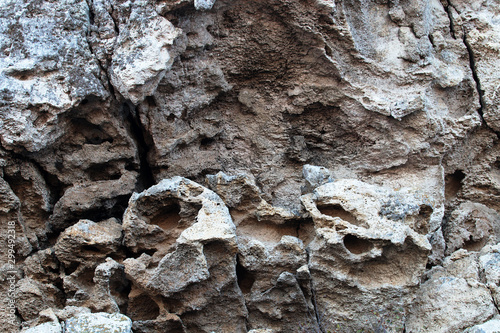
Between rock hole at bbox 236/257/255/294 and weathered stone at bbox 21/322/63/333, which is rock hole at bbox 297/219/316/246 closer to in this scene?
rock hole at bbox 236/257/255/294

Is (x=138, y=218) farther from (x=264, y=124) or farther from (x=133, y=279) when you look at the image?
(x=264, y=124)

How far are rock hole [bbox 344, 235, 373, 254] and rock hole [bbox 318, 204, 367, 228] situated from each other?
4.4 inches

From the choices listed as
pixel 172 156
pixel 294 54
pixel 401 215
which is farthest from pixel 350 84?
pixel 172 156

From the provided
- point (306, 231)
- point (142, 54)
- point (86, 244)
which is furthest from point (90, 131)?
point (306, 231)

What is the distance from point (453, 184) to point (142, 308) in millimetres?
2984

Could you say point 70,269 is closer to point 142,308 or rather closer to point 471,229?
point 142,308

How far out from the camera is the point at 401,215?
4160 mm

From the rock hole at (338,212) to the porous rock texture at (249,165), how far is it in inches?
0.5

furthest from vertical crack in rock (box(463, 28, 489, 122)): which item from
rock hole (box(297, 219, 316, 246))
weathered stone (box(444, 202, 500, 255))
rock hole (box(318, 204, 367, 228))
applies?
rock hole (box(297, 219, 316, 246))

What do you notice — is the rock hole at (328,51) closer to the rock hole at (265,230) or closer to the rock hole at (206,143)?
the rock hole at (206,143)

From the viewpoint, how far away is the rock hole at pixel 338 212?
418cm

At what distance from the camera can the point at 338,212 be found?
14.0 ft

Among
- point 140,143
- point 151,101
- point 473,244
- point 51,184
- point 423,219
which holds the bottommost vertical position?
point 473,244

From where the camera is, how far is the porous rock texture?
13.4 ft
